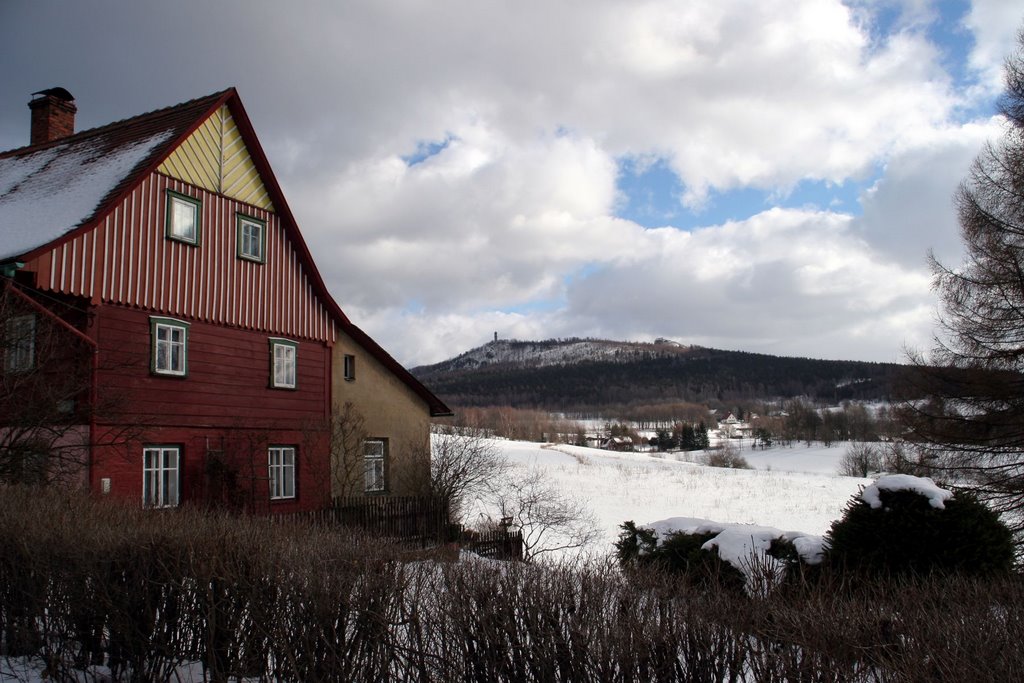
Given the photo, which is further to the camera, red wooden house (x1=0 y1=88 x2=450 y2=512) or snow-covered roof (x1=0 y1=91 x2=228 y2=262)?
snow-covered roof (x1=0 y1=91 x2=228 y2=262)

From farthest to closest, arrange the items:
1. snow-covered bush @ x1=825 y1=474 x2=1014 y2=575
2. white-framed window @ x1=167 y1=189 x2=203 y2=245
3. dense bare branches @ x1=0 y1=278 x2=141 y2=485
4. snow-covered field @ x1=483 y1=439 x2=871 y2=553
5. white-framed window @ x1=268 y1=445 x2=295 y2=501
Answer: snow-covered field @ x1=483 y1=439 x2=871 y2=553
white-framed window @ x1=268 y1=445 x2=295 y2=501
white-framed window @ x1=167 y1=189 x2=203 y2=245
dense bare branches @ x1=0 y1=278 x2=141 y2=485
snow-covered bush @ x1=825 y1=474 x2=1014 y2=575

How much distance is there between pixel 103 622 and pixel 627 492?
1630 inches

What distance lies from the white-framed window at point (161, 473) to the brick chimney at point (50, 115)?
1215cm

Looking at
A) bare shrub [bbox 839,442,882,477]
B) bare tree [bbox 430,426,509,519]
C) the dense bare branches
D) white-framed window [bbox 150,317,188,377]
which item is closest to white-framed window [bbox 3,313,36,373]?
the dense bare branches

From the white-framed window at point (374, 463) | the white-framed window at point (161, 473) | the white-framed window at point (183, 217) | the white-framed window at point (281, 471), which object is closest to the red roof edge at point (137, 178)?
the white-framed window at point (183, 217)

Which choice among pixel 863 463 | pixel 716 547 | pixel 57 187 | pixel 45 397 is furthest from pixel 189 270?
pixel 863 463

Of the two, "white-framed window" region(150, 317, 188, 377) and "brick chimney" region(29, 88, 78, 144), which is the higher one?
"brick chimney" region(29, 88, 78, 144)

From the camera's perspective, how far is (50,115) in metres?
24.5

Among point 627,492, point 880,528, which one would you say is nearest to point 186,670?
point 880,528

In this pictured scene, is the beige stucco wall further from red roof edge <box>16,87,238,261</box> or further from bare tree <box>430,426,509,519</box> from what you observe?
red roof edge <box>16,87,238,261</box>

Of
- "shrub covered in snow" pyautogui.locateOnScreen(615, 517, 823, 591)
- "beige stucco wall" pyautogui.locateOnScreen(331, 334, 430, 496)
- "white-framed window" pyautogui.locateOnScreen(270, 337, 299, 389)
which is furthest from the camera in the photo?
"beige stucco wall" pyautogui.locateOnScreen(331, 334, 430, 496)

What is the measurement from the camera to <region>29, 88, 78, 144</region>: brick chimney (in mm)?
24500

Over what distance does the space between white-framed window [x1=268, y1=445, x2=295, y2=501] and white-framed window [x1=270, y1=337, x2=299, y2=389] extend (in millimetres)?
1665

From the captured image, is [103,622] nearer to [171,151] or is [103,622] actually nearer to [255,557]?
[255,557]
